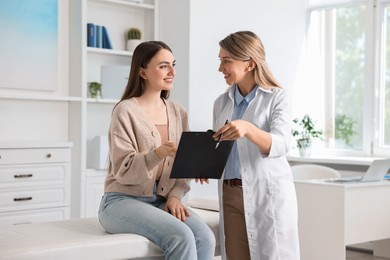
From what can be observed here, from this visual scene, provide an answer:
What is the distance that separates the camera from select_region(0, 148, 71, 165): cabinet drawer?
4.58 m

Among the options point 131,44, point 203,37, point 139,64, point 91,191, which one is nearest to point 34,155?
point 91,191

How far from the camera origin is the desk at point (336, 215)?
13.0 ft

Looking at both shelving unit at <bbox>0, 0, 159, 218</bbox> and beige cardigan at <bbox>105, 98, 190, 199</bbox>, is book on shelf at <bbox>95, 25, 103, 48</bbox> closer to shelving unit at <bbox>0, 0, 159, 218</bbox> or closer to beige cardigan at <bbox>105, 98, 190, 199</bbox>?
shelving unit at <bbox>0, 0, 159, 218</bbox>

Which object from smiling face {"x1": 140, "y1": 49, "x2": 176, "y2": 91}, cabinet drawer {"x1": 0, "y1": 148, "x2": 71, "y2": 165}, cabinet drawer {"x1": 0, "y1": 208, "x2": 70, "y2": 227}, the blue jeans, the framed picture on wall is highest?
the framed picture on wall

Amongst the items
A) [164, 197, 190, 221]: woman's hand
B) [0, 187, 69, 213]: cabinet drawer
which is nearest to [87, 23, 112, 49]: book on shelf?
[0, 187, 69, 213]: cabinet drawer

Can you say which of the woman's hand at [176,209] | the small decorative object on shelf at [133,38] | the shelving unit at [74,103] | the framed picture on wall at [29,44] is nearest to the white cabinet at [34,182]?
the shelving unit at [74,103]

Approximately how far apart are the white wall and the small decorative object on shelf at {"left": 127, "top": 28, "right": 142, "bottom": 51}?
22cm

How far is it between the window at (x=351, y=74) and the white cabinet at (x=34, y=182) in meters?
2.61

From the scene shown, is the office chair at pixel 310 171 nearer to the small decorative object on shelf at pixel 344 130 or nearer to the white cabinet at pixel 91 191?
the small decorative object on shelf at pixel 344 130

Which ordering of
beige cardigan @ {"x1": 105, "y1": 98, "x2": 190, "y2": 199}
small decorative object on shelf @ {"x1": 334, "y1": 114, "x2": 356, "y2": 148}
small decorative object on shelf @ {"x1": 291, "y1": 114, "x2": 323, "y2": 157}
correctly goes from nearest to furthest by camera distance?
1. beige cardigan @ {"x1": 105, "y1": 98, "x2": 190, "y2": 199}
2. small decorative object on shelf @ {"x1": 291, "y1": 114, "x2": 323, "y2": 157}
3. small decorative object on shelf @ {"x1": 334, "y1": 114, "x2": 356, "y2": 148}

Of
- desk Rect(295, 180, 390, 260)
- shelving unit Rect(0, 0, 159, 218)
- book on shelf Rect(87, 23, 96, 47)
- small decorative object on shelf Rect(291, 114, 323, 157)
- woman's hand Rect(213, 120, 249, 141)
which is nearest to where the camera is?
woman's hand Rect(213, 120, 249, 141)

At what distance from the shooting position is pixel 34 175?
4742 millimetres

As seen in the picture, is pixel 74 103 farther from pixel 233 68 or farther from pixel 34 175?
pixel 233 68

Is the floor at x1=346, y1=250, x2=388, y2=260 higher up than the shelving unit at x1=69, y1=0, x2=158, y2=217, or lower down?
lower down
